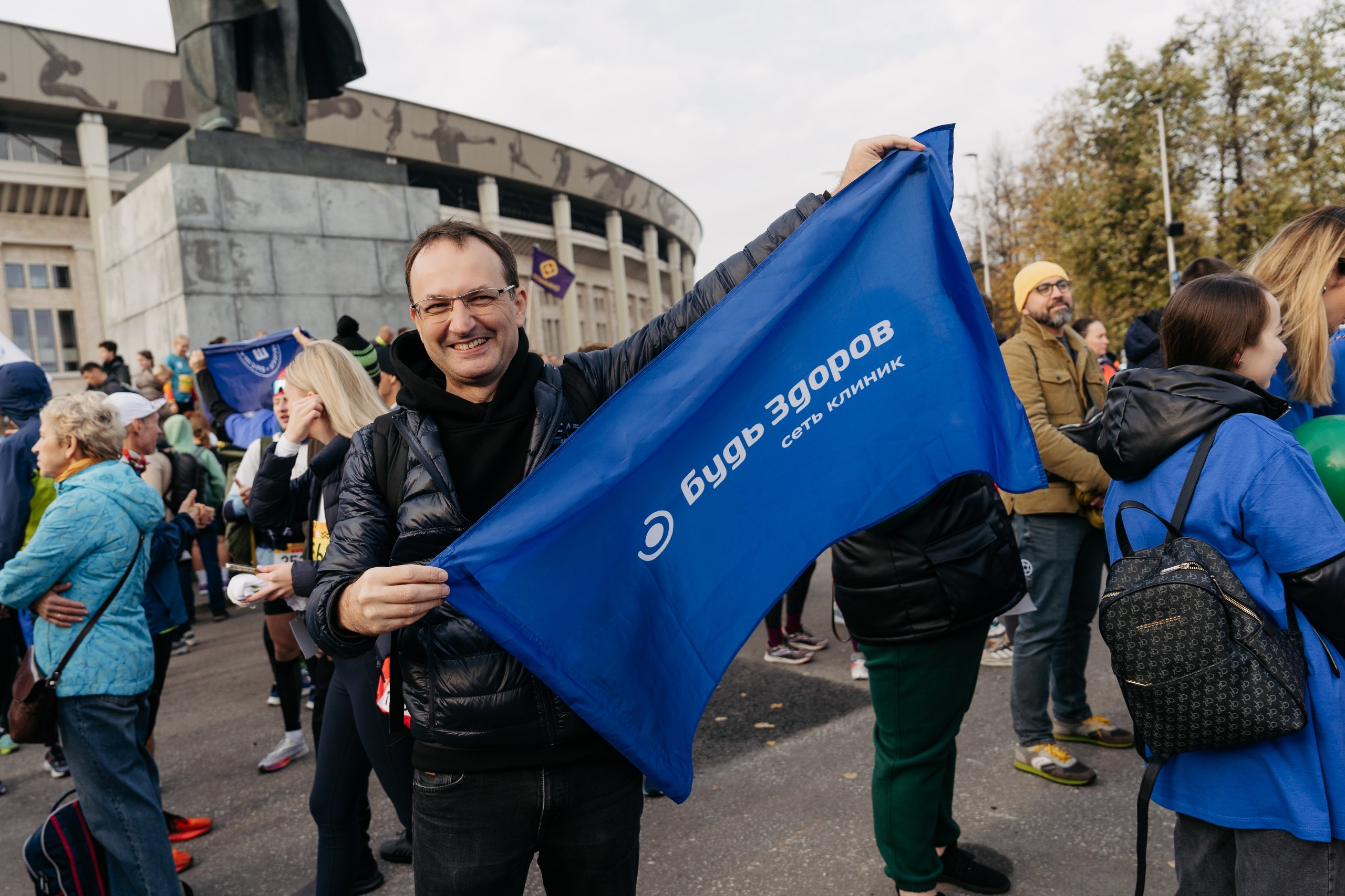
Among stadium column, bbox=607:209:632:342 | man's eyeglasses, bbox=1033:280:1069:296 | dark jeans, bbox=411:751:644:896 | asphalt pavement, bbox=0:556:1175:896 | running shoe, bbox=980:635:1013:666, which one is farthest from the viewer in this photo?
stadium column, bbox=607:209:632:342

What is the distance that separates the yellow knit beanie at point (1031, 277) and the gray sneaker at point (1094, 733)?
2.05m

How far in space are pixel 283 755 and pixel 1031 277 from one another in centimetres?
475

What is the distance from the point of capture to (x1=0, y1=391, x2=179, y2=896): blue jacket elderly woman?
320 centimetres

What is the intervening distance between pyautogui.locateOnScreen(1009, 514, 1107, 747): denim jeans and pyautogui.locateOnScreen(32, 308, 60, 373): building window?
36.4 meters

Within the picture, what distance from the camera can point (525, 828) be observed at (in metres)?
1.92

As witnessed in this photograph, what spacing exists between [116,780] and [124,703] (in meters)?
0.27

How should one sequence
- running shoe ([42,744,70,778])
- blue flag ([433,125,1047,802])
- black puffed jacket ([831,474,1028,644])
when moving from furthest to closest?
running shoe ([42,744,70,778]) → black puffed jacket ([831,474,1028,644]) → blue flag ([433,125,1047,802])

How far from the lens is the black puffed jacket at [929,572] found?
2812mm

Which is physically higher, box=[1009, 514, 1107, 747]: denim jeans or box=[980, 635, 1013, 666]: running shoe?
box=[1009, 514, 1107, 747]: denim jeans

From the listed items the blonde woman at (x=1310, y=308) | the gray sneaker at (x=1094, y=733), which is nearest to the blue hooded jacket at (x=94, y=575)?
the blonde woman at (x=1310, y=308)

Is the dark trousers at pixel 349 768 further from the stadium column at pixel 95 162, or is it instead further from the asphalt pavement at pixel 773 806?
the stadium column at pixel 95 162

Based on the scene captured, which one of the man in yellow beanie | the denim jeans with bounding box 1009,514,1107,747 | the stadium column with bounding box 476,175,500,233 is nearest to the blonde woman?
the man in yellow beanie

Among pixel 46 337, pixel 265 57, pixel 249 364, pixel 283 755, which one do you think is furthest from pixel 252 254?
pixel 46 337

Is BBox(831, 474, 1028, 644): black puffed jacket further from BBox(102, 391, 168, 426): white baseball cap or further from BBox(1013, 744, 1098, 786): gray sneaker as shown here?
BBox(102, 391, 168, 426): white baseball cap
